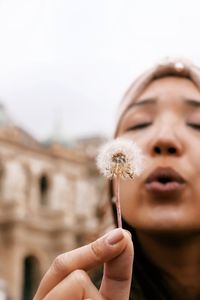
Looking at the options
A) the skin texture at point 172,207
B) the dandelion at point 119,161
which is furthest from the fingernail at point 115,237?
the skin texture at point 172,207

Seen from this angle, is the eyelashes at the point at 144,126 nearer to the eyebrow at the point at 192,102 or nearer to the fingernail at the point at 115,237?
the eyebrow at the point at 192,102

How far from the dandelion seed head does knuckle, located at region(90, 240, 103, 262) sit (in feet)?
0.68

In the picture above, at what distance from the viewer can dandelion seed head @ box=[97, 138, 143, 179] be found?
5.28ft

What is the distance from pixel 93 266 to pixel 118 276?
0.06 m

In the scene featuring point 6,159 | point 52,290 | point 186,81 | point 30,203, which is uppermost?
point 6,159

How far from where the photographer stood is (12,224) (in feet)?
73.8

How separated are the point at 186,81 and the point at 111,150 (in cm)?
88

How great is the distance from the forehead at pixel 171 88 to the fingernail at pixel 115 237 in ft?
3.61

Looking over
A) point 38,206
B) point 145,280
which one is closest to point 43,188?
point 38,206

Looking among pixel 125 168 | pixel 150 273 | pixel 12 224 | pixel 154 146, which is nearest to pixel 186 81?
pixel 154 146

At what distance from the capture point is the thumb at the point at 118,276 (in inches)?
58.1

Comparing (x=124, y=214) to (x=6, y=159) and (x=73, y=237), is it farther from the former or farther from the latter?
(x=6, y=159)

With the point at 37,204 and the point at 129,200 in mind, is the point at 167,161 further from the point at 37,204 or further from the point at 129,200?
the point at 37,204

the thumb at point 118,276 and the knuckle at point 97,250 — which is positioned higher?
the knuckle at point 97,250
